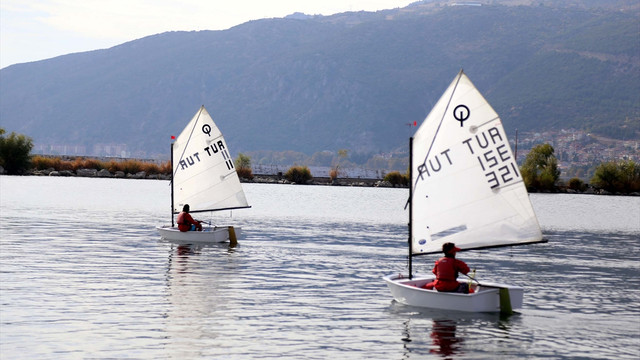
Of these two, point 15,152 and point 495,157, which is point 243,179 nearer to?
point 15,152

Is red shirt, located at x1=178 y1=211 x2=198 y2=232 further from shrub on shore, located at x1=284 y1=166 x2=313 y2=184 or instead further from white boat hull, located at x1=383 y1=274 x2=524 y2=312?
shrub on shore, located at x1=284 y1=166 x2=313 y2=184

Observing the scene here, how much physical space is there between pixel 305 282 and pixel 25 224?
31.7m

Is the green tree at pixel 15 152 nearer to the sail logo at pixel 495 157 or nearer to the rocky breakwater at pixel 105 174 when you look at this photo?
the rocky breakwater at pixel 105 174

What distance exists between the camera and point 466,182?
30266mm

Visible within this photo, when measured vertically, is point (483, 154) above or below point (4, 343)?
above

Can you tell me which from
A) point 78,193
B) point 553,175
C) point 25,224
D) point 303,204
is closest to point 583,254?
point 25,224

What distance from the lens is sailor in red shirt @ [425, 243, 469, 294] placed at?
27922 mm

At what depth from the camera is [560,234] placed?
228 feet

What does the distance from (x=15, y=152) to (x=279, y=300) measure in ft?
442

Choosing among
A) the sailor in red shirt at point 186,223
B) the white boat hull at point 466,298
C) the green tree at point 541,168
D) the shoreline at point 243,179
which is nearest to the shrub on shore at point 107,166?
the shoreline at point 243,179

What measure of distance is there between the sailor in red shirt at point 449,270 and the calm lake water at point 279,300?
93 cm

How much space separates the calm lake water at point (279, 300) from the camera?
77.4 feet

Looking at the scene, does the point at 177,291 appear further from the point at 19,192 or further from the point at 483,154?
the point at 19,192

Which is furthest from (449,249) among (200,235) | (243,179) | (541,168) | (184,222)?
(243,179)
